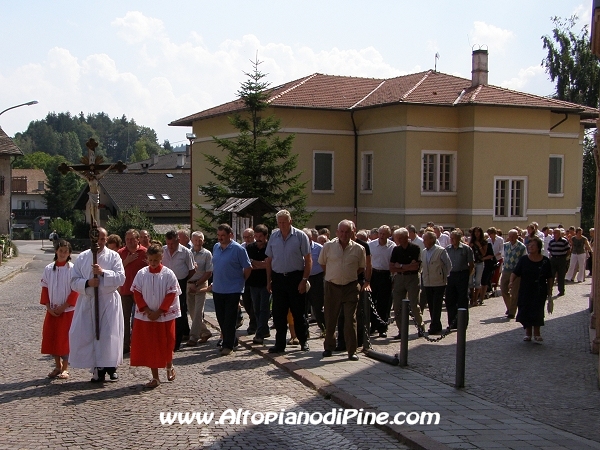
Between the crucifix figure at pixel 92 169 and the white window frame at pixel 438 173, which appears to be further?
the white window frame at pixel 438 173

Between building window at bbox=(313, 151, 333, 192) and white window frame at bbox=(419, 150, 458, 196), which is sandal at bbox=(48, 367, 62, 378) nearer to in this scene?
white window frame at bbox=(419, 150, 458, 196)

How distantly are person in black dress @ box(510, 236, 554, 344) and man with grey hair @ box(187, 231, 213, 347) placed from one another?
16.5 ft

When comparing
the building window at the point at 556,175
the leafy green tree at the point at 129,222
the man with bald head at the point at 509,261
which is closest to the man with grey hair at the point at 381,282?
the man with bald head at the point at 509,261

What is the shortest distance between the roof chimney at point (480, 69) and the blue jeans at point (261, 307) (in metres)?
26.6

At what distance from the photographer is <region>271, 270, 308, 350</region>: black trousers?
11812 millimetres

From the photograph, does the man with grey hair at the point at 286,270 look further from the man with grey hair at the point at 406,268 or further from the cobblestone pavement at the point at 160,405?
the man with grey hair at the point at 406,268

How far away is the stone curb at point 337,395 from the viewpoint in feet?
23.2

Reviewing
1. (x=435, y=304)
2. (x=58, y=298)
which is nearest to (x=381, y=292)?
(x=435, y=304)

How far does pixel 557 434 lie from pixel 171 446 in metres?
3.49

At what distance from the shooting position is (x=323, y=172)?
36875mm

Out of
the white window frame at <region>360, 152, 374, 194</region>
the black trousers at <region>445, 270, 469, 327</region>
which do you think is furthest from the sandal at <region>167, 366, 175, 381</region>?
the white window frame at <region>360, 152, 374, 194</region>

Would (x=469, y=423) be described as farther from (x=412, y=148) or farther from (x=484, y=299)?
(x=412, y=148)

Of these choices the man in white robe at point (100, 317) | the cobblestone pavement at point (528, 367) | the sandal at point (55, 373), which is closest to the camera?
the cobblestone pavement at point (528, 367)

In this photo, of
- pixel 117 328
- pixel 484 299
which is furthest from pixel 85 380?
pixel 484 299
